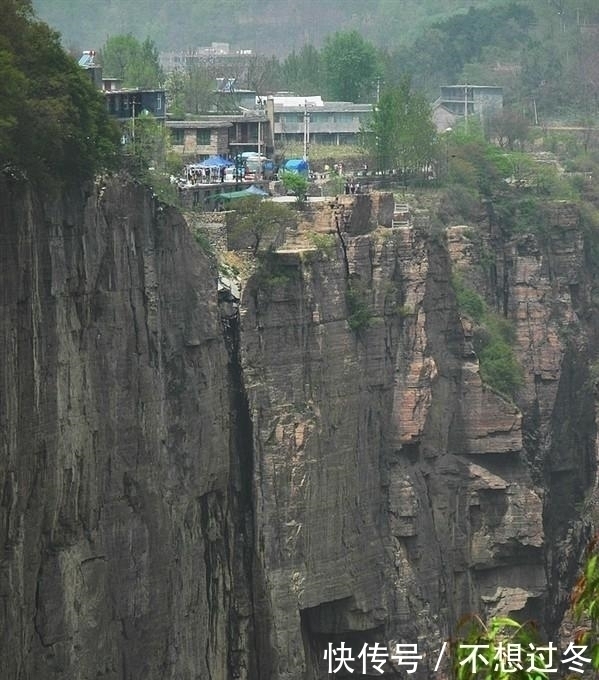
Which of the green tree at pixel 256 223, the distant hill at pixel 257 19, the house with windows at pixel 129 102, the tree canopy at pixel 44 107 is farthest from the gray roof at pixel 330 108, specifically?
the distant hill at pixel 257 19

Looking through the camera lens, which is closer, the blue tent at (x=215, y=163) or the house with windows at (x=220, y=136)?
the blue tent at (x=215, y=163)

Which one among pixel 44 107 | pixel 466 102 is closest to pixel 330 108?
pixel 466 102

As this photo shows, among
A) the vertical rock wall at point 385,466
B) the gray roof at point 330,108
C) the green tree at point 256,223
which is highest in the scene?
the gray roof at point 330,108

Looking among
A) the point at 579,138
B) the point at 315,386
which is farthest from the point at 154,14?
the point at 315,386

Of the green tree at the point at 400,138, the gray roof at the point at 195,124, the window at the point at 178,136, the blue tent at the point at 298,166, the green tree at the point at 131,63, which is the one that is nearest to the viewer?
the blue tent at the point at 298,166

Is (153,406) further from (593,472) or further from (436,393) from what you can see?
(593,472)

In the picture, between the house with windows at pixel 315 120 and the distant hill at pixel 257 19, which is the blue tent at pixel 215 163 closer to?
the house with windows at pixel 315 120

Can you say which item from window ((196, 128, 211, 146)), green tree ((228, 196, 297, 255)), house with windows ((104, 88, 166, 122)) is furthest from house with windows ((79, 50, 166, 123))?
green tree ((228, 196, 297, 255))

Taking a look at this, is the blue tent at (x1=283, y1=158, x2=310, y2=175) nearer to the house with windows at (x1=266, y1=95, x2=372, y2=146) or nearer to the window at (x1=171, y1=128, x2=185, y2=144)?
the window at (x1=171, y1=128, x2=185, y2=144)
